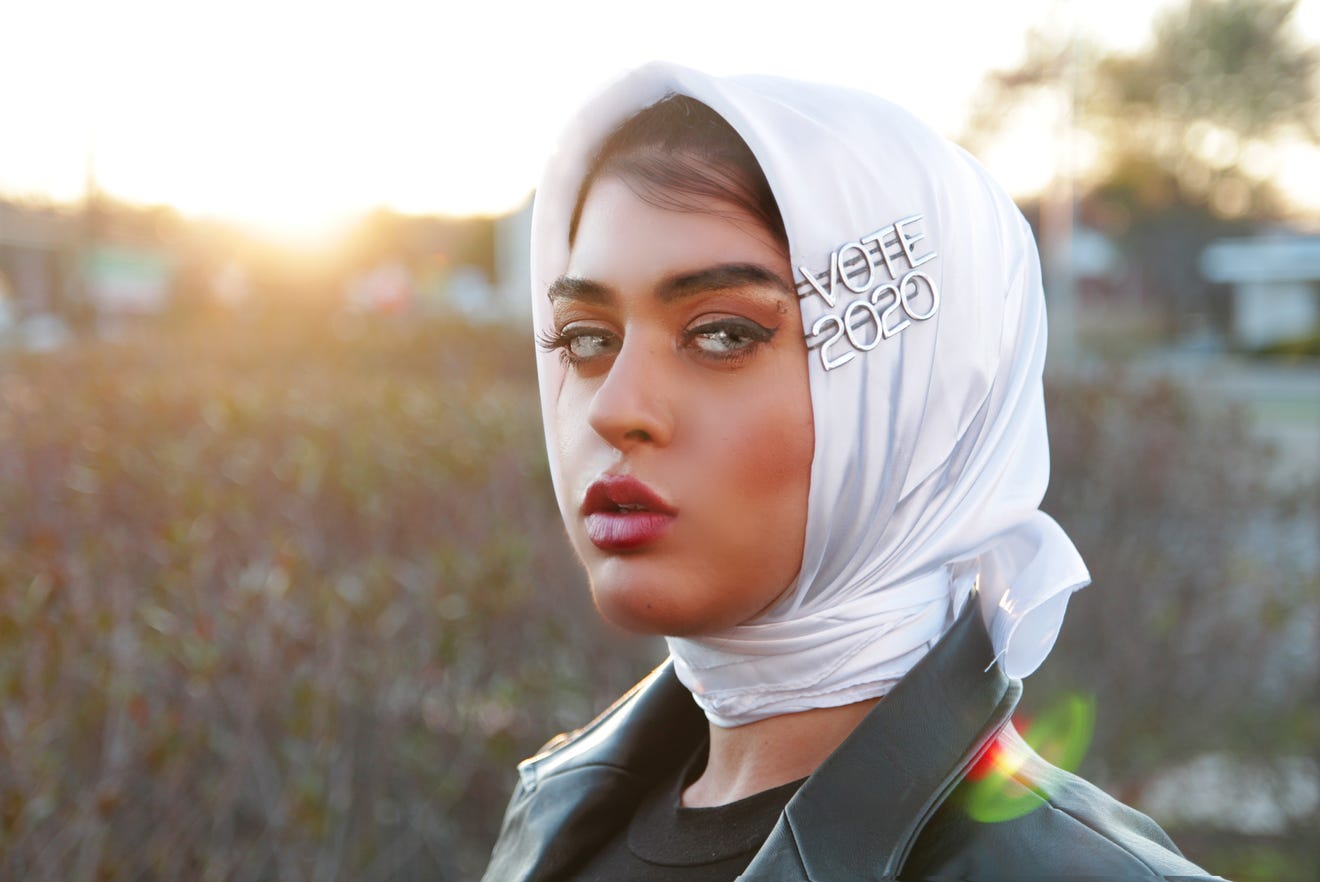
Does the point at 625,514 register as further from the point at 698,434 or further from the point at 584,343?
the point at 584,343

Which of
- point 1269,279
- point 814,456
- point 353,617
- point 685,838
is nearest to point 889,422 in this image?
point 814,456

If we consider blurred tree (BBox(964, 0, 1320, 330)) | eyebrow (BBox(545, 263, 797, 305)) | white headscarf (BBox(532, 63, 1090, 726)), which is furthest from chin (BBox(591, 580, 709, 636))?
blurred tree (BBox(964, 0, 1320, 330))

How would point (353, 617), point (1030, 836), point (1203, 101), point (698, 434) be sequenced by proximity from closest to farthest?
point (1030, 836), point (698, 434), point (353, 617), point (1203, 101)

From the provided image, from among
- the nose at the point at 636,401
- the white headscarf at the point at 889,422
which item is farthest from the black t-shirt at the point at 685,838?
the nose at the point at 636,401

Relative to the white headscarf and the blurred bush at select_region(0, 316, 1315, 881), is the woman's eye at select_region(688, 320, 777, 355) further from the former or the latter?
the blurred bush at select_region(0, 316, 1315, 881)

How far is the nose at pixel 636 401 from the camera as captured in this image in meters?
1.62

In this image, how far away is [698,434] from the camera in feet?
5.32

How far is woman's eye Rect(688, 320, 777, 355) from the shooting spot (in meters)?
1.65

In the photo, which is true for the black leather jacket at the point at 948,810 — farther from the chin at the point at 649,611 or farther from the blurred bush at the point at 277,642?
the blurred bush at the point at 277,642

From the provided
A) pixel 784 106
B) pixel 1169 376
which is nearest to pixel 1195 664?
pixel 1169 376

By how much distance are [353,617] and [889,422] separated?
8.16 ft

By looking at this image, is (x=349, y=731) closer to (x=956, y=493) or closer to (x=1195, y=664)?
(x=956, y=493)

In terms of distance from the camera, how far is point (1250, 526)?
6730 millimetres

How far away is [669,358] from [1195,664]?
4.66 metres
